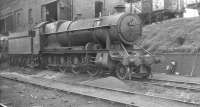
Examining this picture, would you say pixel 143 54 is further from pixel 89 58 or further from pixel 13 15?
pixel 13 15

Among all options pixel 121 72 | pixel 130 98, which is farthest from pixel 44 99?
pixel 121 72

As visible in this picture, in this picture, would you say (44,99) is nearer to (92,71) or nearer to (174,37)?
(92,71)

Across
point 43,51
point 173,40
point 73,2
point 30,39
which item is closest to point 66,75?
point 43,51

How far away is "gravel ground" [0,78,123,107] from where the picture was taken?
682 centimetres

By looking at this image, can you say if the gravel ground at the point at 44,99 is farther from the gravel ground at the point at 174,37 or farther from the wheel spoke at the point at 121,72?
the gravel ground at the point at 174,37

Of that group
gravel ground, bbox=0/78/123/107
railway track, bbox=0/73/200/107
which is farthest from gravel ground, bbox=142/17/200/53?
gravel ground, bbox=0/78/123/107

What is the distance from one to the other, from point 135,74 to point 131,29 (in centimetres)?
199

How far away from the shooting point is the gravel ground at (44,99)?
269 inches

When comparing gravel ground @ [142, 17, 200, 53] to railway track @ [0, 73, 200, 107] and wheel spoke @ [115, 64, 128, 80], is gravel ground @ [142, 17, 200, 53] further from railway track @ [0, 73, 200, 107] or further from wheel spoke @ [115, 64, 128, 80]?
railway track @ [0, 73, 200, 107]

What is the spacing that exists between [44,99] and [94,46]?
5283 millimetres

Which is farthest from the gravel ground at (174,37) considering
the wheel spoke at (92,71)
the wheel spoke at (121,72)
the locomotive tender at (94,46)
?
the wheel spoke at (92,71)

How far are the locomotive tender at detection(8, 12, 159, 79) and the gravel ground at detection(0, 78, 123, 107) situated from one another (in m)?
3.36

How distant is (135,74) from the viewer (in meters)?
11.9

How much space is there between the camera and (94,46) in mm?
12398
